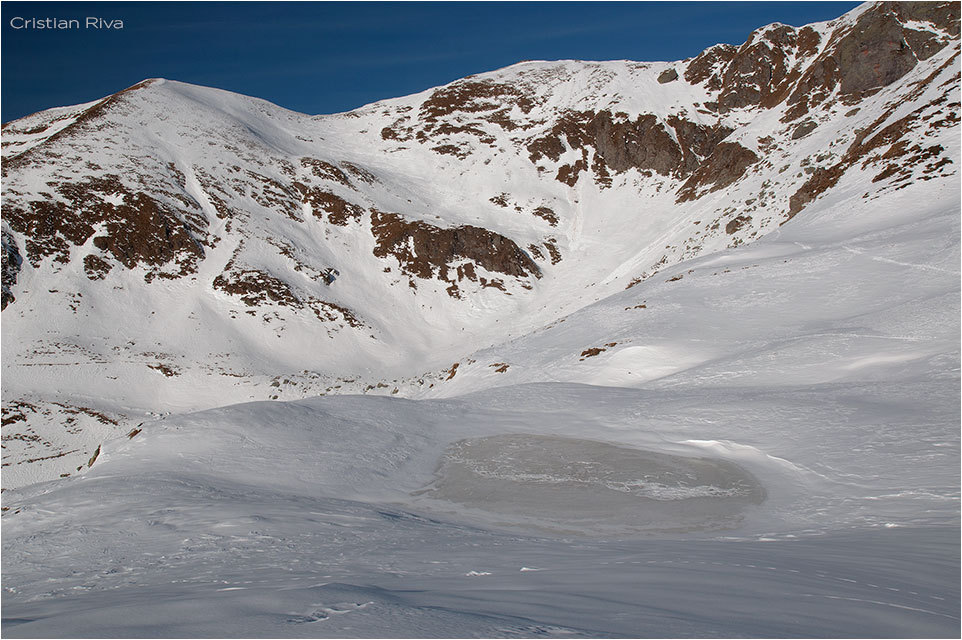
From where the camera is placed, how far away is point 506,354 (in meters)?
26.8

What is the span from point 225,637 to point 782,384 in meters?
14.8

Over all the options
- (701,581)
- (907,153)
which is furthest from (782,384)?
(907,153)

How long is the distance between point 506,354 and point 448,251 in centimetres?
3305

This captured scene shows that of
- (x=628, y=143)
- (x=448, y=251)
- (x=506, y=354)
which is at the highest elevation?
(x=628, y=143)

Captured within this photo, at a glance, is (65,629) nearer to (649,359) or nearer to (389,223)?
(649,359)

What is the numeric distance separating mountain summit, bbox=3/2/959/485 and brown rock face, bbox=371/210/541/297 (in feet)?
0.63

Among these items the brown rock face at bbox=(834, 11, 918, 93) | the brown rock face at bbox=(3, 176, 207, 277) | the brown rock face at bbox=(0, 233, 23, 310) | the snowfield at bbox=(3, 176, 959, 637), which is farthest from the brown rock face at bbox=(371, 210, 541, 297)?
the snowfield at bbox=(3, 176, 959, 637)

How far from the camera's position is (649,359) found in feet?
69.9

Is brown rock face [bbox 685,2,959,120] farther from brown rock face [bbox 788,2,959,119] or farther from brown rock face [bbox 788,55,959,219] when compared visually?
brown rock face [bbox 788,55,959,219]

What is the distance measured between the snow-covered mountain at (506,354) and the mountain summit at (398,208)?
13.2 inches

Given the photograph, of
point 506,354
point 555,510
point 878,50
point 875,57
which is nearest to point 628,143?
point 875,57

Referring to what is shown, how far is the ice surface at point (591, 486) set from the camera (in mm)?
8891

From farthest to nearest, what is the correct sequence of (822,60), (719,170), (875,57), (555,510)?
(822,60)
(719,170)
(875,57)
(555,510)

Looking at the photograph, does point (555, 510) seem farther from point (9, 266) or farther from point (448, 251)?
point (448, 251)
